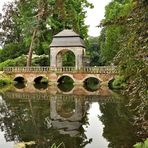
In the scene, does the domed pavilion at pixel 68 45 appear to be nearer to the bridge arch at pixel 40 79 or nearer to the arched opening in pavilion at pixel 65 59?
the arched opening in pavilion at pixel 65 59

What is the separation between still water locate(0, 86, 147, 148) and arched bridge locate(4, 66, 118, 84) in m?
16.8

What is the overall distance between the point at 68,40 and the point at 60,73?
4.31m

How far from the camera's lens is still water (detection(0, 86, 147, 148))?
46.1ft

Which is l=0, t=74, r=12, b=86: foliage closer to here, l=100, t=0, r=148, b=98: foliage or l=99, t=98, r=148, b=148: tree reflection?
l=99, t=98, r=148, b=148: tree reflection

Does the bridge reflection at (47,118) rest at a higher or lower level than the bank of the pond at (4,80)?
lower

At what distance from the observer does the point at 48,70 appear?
46.2 meters

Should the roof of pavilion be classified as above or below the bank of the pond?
above

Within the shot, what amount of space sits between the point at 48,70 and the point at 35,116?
2653 cm

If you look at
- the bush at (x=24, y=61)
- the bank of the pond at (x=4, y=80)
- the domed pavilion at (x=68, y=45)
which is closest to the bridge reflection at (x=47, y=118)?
the bank of the pond at (x=4, y=80)

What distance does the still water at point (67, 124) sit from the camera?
14.1m

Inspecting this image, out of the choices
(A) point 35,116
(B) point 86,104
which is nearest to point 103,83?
(B) point 86,104

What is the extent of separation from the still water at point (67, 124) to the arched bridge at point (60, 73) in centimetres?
1681

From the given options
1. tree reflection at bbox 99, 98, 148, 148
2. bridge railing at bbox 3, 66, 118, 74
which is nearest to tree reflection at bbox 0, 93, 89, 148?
tree reflection at bbox 99, 98, 148, 148

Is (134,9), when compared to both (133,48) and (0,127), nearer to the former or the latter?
(133,48)
